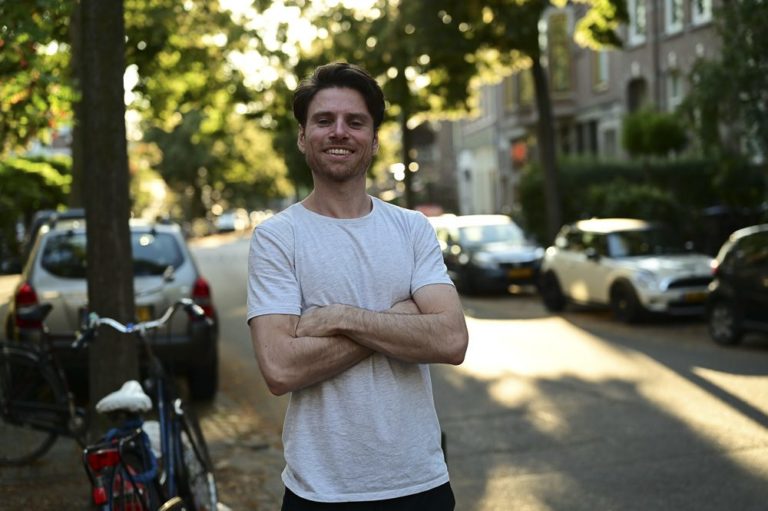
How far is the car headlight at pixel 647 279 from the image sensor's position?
1653 centimetres

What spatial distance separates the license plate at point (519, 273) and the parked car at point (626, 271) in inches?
106

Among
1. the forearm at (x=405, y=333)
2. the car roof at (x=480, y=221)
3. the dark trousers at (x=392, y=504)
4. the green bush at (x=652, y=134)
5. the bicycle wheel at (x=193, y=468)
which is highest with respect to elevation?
the green bush at (x=652, y=134)

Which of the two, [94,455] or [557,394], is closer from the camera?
[94,455]

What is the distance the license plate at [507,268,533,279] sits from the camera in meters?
22.9

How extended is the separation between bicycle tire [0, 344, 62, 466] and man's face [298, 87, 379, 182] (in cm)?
505

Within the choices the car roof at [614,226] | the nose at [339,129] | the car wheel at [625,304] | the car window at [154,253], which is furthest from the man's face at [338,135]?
the car roof at [614,226]

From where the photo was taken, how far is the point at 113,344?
22.0 feet

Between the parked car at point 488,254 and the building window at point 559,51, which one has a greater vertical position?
the building window at point 559,51

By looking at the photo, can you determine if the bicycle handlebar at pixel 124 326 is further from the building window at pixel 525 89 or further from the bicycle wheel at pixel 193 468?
the building window at pixel 525 89

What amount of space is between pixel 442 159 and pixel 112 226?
68720 millimetres

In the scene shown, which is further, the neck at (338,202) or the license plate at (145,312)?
the license plate at (145,312)

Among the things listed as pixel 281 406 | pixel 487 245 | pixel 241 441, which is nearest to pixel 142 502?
pixel 241 441

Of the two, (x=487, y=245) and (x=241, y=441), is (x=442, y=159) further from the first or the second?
(x=241, y=441)

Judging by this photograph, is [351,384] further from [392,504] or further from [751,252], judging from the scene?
[751,252]
